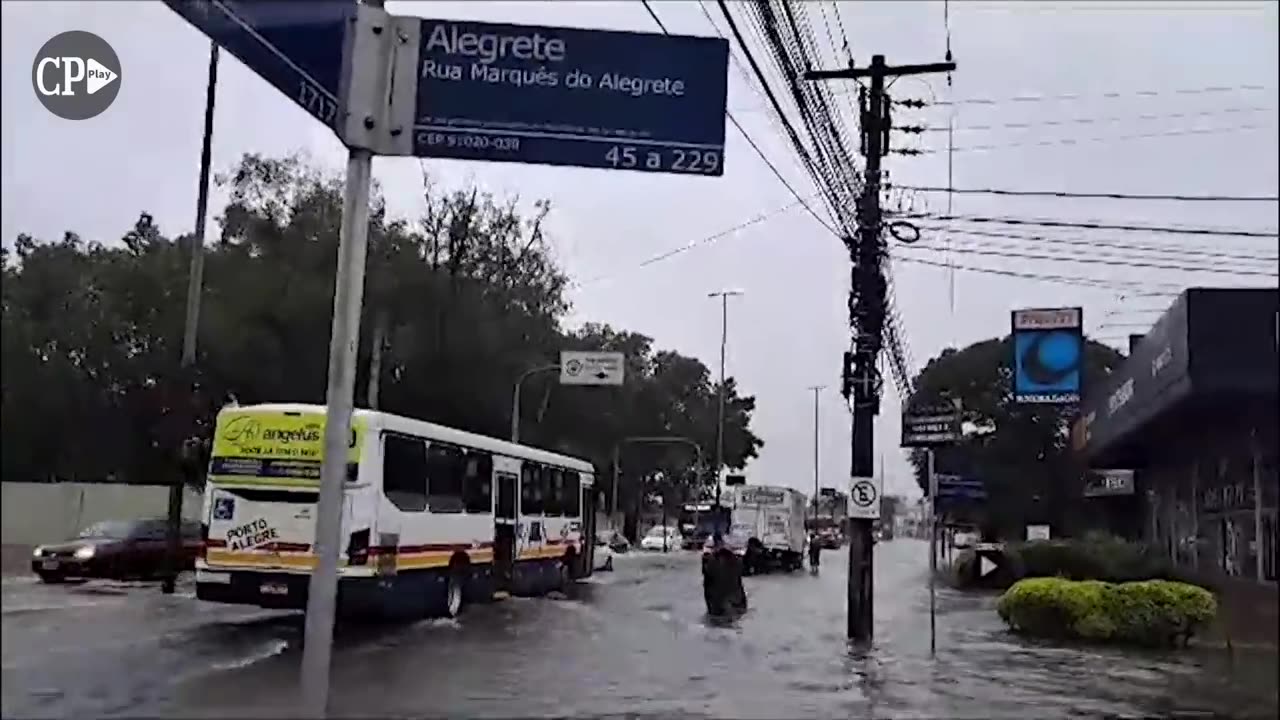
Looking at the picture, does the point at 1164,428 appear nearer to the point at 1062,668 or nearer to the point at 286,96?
the point at 1062,668

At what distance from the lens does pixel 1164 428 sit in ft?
76.9

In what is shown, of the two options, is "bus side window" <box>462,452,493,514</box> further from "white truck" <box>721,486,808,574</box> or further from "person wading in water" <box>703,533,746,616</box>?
"white truck" <box>721,486,808,574</box>

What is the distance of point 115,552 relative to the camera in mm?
5785

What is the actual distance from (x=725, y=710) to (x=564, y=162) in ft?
18.3

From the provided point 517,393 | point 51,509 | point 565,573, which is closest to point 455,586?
point 517,393

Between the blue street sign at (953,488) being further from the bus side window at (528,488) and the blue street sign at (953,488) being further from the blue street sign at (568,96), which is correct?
the blue street sign at (568,96)

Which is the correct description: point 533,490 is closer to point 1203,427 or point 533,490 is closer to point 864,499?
point 864,499

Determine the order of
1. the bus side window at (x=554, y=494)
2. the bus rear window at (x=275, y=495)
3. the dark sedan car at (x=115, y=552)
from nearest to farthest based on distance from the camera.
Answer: the dark sedan car at (x=115, y=552), the bus rear window at (x=275, y=495), the bus side window at (x=554, y=494)

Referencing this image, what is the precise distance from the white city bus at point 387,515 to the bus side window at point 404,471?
0.06ft

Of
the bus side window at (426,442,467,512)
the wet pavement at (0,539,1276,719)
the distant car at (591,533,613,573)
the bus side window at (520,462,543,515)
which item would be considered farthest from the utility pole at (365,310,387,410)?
the distant car at (591,533,613,573)

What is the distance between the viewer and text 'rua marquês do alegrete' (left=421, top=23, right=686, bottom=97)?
598 centimetres

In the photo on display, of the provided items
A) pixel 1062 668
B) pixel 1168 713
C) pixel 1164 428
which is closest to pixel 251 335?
pixel 1168 713

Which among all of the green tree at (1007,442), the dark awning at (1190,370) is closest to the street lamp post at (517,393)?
the dark awning at (1190,370)

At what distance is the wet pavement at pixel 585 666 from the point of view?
4.98m
